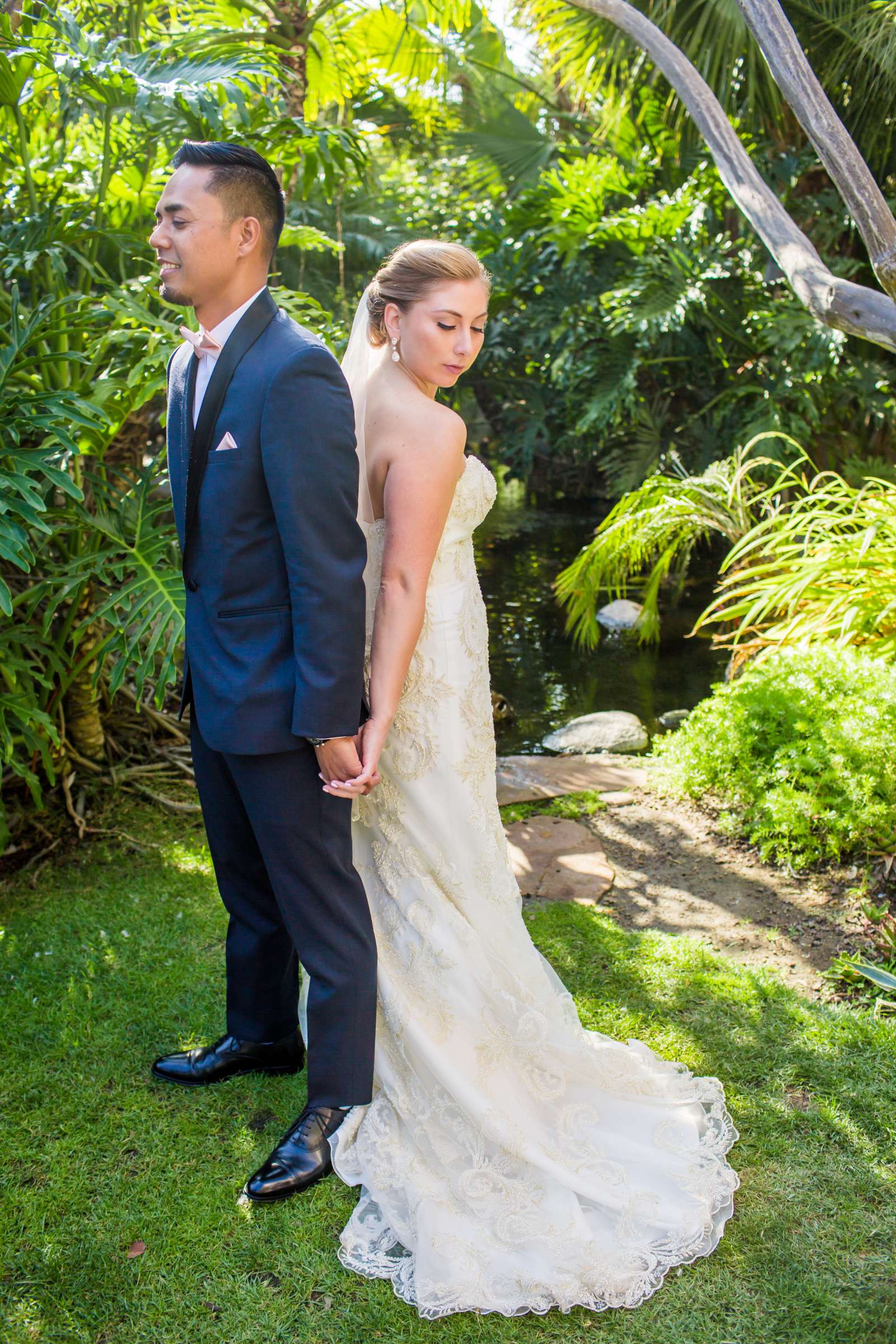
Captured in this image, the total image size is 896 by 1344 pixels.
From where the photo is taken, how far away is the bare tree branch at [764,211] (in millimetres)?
3699

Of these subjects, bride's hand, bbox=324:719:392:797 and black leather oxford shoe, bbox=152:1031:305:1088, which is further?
black leather oxford shoe, bbox=152:1031:305:1088

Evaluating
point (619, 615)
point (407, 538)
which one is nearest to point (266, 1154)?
point (407, 538)

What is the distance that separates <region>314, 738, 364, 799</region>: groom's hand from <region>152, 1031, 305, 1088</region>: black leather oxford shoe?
0.92 m

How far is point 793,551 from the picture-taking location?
17.8ft

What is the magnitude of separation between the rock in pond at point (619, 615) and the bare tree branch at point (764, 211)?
4.27 m

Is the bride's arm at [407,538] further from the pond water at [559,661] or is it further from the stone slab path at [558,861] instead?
the pond water at [559,661]

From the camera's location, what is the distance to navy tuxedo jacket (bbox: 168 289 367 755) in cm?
198

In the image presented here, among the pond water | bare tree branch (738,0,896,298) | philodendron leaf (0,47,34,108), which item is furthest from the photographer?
the pond water

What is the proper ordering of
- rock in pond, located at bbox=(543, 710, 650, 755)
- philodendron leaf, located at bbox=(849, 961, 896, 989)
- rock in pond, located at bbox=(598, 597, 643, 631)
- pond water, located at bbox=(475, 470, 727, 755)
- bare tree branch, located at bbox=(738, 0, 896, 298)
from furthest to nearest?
1. rock in pond, located at bbox=(598, 597, 643, 631)
2. pond water, located at bbox=(475, 470, 727, 755)
3. rock in pond, located at bbox=(543, 710, 650, 755)
4. bare tree branch, located at bbox=(738, 0, 896, 298)
5. philodendron leaf, located at bbox=(849, 961, 896, 989)

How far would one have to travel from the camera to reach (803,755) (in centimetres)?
395

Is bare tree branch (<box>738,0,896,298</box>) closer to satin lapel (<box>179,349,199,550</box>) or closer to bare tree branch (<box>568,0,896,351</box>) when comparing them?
bare tree branch (<box>568,0,896,351</box>)

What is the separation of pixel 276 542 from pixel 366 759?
48 cm

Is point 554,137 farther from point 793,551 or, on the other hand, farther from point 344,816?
point 344,816

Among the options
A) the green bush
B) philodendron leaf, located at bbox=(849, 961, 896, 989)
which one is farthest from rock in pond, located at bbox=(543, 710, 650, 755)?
philodendron leaf, located at bbox=(849, 961, 896, 989)
